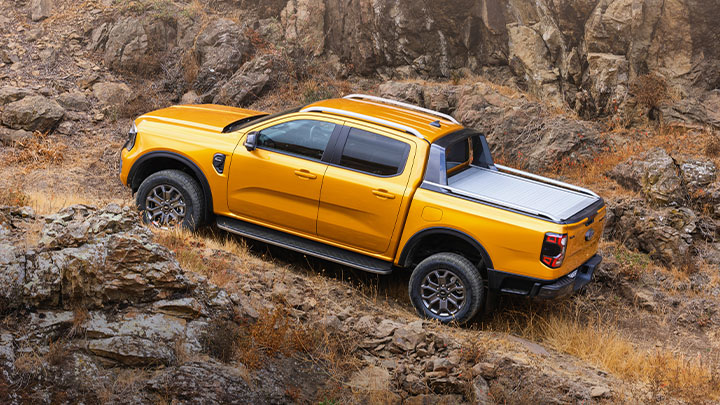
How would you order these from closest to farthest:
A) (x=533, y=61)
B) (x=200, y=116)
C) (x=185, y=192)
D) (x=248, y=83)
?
(x=185, y=192) → (x=200, y=116) → (x=533, y=61) → (x=248, y=83)

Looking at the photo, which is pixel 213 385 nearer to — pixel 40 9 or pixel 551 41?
pixel 551 41

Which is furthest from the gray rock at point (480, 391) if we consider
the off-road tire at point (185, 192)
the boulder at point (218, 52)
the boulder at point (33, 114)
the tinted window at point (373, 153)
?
the boulder at point (33, 114)

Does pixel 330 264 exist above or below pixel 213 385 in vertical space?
below

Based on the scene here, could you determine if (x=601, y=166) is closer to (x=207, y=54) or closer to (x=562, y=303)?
(x=562, y=303)

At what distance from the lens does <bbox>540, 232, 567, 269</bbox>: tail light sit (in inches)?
237

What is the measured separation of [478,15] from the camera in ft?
42.0

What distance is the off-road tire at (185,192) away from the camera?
287 inches

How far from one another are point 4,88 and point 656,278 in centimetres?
1116

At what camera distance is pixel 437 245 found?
6832 mm

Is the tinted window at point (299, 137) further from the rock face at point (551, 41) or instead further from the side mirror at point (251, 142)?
the rock face at point (551, 41)

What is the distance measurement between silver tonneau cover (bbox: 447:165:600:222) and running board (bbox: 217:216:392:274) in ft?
3.71

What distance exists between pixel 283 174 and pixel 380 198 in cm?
110

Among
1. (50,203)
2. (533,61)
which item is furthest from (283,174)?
(533,61)

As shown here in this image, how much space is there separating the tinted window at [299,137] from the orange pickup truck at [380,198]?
0.5 inches
